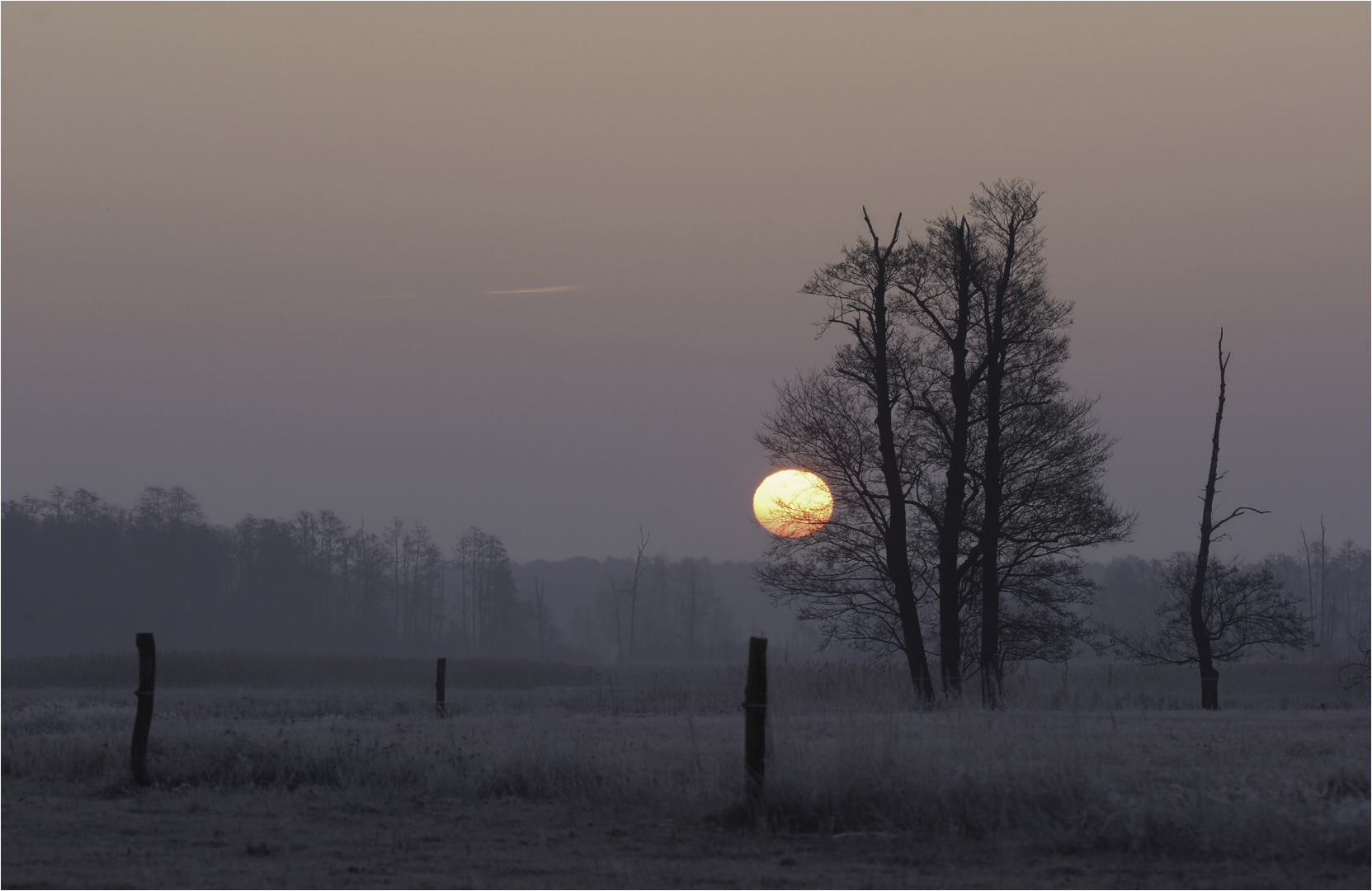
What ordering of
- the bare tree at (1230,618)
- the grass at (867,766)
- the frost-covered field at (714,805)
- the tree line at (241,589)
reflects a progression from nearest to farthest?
the frost-covered field at (714,805) → the grass at (867,766) → the bare tree at (1230,618) → the tree line at (241,589)

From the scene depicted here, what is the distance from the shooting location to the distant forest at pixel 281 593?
109250 millimetres

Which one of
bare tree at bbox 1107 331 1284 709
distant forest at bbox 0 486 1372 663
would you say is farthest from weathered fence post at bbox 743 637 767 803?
distant forest at bbox 0 486 1372 663

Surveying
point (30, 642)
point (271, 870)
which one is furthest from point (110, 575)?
point (271, 870)

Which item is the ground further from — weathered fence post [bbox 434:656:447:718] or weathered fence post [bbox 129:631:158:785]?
weathered fence post [bbox 434:656:447:718]

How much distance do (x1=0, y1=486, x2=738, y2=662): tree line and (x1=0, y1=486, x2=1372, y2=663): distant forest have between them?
0.60 feet

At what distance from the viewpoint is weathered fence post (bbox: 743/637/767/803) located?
35.0 feet

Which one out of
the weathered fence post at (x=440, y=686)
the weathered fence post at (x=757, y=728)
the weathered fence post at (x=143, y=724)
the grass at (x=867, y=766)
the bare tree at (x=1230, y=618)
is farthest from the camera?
the bare tree at (x=1230, y=618)

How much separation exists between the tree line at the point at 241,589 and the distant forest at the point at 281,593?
18cm

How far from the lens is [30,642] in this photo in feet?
344

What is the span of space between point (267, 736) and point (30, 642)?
4180 inches

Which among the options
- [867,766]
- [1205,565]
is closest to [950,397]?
[1205,565]

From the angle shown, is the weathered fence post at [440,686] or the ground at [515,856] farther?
the weathered fence post at [440,686]

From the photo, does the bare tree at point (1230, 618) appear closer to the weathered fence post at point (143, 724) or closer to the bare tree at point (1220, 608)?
the bare tree at point (1220, 608)

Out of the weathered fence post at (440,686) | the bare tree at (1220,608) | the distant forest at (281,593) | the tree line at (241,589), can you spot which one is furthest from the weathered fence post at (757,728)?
the tree line at (241,589)
